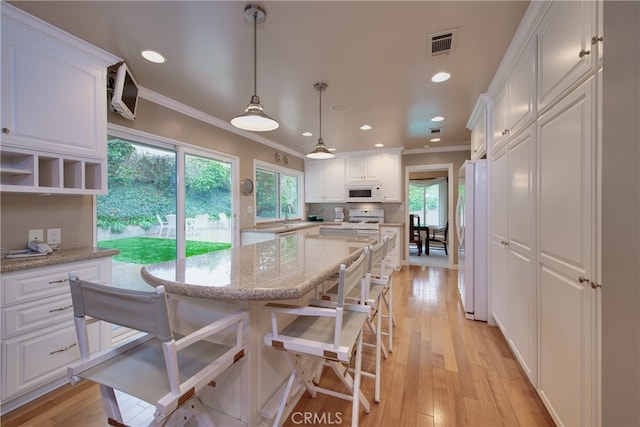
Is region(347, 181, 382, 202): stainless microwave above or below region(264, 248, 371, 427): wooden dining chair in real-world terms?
above

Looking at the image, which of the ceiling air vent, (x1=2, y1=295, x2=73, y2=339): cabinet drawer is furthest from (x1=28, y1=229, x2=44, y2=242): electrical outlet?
the ceiling air vent

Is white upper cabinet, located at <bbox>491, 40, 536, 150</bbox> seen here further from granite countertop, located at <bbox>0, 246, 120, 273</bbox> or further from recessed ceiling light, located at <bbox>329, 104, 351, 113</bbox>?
granite countertop, located at <bbox>0, 246, 120, 273</bbox>

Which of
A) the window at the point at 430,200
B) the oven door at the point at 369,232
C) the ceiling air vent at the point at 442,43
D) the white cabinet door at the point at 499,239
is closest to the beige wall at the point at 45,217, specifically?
the ceiling air vent at the point at 442,43

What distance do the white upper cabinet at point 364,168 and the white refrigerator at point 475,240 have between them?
2.50m

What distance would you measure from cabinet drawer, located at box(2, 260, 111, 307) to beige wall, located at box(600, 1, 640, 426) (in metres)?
2.89

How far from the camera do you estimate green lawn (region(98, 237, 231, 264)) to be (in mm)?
2440

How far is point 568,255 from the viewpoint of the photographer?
4.02 feet

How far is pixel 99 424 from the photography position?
1.46m

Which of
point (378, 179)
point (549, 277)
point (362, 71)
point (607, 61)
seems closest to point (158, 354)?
point (549, 277)

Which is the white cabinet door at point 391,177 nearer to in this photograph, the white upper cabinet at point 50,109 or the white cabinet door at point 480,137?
the white cabinet door at point 480,137

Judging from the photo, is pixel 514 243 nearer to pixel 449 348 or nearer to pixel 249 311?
pixel 449 348

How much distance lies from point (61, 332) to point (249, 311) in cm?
155


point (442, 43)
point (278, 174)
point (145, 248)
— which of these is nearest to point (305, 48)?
point (442, 43)

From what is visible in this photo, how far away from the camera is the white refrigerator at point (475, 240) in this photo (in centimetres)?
276
